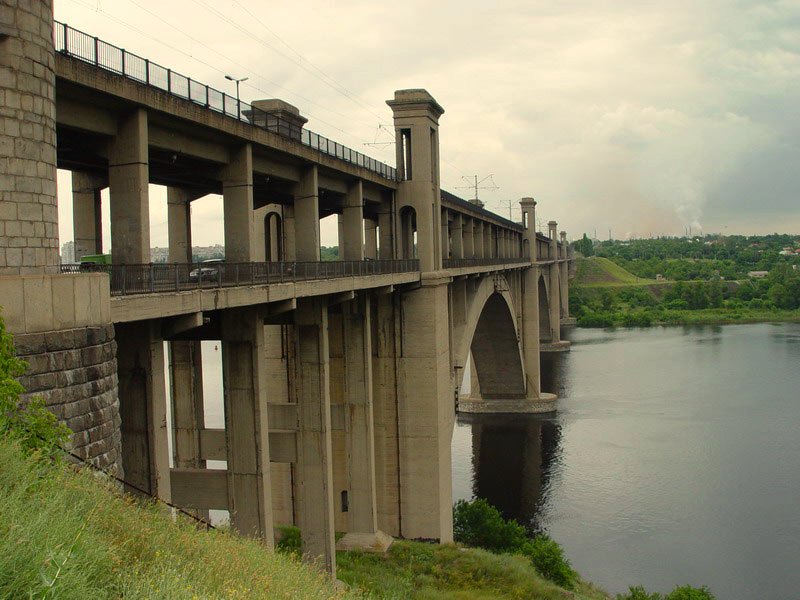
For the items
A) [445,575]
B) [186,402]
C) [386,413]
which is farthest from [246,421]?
[386,413]

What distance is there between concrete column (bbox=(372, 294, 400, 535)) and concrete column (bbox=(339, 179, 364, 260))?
2.59 m

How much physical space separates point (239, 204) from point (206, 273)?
213 cm

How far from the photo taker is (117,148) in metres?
12.6

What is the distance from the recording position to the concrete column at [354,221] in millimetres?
22969

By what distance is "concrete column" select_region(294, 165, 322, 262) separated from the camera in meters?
19.6

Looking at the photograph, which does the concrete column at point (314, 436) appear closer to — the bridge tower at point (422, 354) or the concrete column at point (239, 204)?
the concrete column at point (239, 204)

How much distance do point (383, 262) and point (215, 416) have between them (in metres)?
24.7

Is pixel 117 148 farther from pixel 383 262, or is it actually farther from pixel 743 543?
pixel 743 543

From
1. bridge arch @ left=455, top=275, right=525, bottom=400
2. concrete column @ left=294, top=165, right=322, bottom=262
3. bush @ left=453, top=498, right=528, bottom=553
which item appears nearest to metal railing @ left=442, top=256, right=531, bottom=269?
bridge arch @ left=455, top=275, right=525, bottom=400

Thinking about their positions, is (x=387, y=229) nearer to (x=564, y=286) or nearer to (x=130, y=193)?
(x=130, y=193)

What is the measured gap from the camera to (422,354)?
25797mm

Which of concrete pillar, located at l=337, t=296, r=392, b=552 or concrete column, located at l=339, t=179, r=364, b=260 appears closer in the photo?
concrete pillar, located at l=337, t=296, r=392, b=552

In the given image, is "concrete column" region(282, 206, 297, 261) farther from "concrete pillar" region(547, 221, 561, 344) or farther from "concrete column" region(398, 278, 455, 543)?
"concrete pillar" region(547, 221, 561, 344)

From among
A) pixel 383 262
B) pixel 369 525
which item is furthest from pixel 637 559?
pixel 383 262
